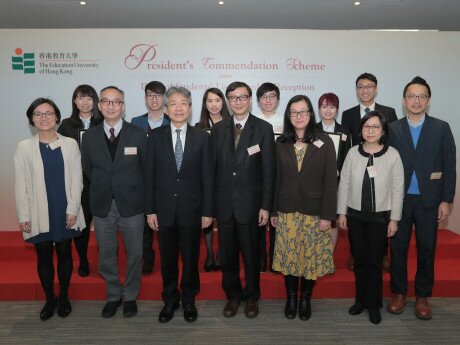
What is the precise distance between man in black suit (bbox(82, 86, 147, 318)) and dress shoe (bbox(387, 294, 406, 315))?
6.67 ft

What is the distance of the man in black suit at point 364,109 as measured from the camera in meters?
3.56

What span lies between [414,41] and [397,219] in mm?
2954

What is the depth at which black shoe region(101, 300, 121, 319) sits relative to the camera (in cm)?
300

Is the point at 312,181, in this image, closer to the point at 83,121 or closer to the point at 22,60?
the point at 83,121

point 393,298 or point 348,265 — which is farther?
point 348,265

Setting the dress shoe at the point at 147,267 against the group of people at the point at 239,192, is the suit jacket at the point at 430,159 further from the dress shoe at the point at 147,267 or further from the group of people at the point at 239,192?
the dress shoe at the point at 147,267

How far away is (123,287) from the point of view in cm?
303

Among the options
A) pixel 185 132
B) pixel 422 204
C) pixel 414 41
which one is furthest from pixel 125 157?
pixel 414 41

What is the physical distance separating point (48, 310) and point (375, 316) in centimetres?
254

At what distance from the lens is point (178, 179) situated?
2725 millimetres

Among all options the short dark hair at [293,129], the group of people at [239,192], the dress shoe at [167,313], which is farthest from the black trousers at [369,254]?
the dress shoe at [167,313]

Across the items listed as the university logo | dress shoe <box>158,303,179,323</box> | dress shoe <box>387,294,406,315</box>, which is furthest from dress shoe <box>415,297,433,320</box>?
the university logo

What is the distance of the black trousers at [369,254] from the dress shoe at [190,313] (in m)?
1.32

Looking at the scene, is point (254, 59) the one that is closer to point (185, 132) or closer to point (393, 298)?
point (185, 132)
